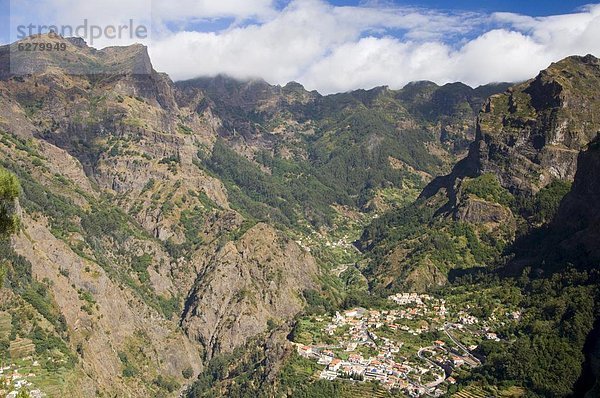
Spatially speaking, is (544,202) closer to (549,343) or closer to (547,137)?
(547,137)

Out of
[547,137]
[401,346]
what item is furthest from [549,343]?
[547,137]

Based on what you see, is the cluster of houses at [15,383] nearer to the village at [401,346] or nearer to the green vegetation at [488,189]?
the village at [401,346]

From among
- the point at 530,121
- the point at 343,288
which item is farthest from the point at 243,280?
the point at 530,121

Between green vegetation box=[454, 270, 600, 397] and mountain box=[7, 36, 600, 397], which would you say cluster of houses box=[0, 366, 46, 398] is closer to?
mountain box=[7, 36, 600, 397]

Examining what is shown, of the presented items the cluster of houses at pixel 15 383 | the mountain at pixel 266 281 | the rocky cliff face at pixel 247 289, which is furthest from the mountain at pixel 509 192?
the cluster of houses at pixel 15 383

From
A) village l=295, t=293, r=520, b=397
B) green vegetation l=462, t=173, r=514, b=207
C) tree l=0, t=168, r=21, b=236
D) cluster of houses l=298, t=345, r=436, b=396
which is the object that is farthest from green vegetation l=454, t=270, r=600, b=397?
tree l=0, t=168, r=21, b=236
